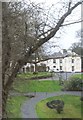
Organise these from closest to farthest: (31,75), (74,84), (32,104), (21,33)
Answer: (21,33) < (31,75) < (32,104) < (74,84)

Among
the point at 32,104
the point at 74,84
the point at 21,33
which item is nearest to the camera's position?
the point at 21,33

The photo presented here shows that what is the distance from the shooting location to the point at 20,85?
202cm

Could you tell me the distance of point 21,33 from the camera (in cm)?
181

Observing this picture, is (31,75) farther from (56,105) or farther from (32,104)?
(56,105)

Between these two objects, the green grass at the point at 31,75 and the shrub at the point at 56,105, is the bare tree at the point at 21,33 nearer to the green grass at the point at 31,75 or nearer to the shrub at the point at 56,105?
the green grass at the point at 31,75

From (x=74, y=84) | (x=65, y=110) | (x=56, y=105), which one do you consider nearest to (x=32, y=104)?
(x=56, y=105)

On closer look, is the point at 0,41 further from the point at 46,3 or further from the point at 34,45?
the point at 46,3

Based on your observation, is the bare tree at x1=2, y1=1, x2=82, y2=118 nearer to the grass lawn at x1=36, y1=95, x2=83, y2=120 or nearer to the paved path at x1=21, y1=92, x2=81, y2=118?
the paved path at x1=21, y1=92, x2=81, y2=118

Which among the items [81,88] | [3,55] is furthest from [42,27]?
[81,88]

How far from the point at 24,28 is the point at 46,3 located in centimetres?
29

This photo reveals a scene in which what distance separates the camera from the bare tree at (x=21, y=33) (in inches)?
69.0

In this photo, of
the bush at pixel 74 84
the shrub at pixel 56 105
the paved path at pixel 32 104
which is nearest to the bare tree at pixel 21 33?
the paved path at pixel 32 104

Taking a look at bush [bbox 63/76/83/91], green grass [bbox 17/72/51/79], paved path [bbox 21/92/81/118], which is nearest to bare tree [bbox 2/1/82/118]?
Answer: green grass [bbox 17/72/51/79]

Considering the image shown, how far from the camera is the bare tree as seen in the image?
175 centimetres
